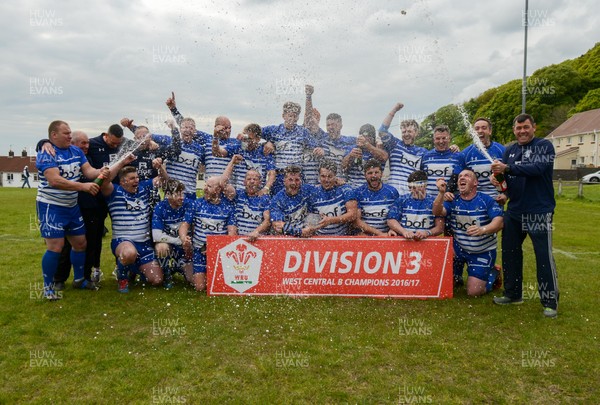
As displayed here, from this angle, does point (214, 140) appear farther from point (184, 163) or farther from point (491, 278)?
point (491, 278)

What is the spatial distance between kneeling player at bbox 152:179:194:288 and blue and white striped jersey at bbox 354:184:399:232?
2.72 meters

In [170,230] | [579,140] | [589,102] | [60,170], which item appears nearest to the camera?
[60,170]

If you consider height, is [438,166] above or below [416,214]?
above

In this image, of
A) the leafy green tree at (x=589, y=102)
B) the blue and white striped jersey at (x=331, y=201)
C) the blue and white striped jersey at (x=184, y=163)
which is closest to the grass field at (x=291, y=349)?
the blue and white striped jersey at (x=331, y=201)

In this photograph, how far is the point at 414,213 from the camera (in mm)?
6383

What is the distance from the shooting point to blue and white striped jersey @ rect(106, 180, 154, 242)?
6.49 meters

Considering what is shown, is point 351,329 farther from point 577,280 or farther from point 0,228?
point 0,228

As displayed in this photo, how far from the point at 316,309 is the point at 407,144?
3.34 metres

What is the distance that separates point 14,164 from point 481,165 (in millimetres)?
85678

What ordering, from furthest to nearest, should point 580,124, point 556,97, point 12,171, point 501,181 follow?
point 12,171
point 556,97
point 580,124
point 501,181

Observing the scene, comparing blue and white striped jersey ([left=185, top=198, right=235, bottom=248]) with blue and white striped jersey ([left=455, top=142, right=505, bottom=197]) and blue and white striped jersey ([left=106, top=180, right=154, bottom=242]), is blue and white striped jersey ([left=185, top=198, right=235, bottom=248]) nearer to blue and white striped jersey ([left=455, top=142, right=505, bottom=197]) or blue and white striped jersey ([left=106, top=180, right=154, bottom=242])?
blue and white striped jersey ([left=106, top=180, right=154, bottom=242])

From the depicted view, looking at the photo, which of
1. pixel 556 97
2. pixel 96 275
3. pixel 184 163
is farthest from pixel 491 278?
pixel 556 97

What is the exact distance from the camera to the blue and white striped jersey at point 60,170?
569 centimetres

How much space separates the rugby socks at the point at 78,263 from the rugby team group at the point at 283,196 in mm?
23
